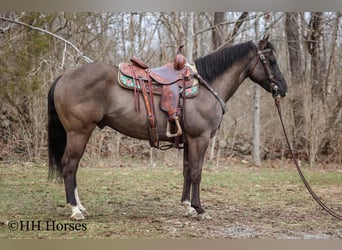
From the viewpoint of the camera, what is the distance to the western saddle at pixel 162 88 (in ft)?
13.9

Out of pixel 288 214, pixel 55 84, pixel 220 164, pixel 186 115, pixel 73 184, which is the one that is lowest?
pixel 220 164

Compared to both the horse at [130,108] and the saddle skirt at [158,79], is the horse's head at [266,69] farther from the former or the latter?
the saddle skirt at [158,79]

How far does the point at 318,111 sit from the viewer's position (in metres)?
9.77

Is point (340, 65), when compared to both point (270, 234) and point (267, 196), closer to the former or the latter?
point (267, 196)

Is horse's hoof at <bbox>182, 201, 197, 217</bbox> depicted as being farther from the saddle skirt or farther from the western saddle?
the saddle skirt

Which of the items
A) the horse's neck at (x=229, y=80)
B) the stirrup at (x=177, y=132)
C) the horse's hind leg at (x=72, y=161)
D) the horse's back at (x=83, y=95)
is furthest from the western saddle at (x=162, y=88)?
the horse's hind leg at (x=72, y=161)

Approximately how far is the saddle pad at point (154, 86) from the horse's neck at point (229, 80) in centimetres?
32

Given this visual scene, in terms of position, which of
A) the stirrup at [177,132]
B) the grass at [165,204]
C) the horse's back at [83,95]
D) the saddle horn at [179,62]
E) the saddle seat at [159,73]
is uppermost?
the saddle horn at [179,62]

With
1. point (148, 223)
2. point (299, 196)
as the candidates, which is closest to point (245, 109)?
point (299, 196)

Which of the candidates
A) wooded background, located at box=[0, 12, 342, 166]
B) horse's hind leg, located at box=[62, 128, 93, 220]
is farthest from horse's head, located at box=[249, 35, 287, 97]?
wooded background, located at box=[0, 12, 342, 166]

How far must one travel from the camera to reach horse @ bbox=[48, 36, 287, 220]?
4090 mm

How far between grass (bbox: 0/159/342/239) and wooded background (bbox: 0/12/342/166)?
3.98 feet

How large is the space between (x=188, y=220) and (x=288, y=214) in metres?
1.31

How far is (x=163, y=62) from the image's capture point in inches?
377
